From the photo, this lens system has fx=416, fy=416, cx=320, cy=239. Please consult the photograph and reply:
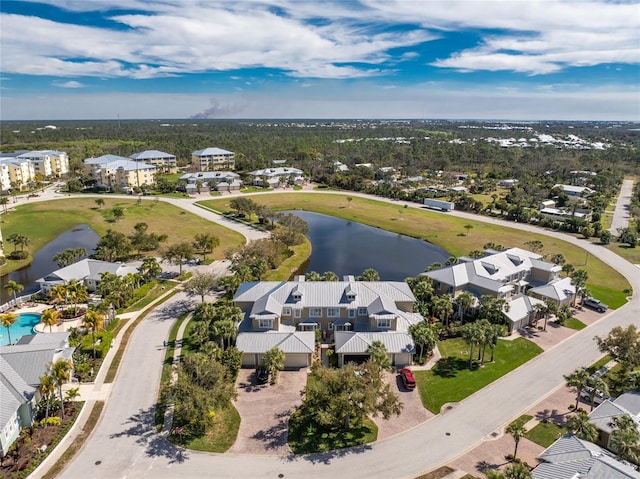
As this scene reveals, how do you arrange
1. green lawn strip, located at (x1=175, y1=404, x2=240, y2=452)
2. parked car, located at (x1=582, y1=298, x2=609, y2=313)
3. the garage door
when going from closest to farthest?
green lawn strip, located at (x1=175, y1=404, x2=240, y2=452) < the garage door < parked car, located at (x1=582, y1=298, x2=609, y2=313)

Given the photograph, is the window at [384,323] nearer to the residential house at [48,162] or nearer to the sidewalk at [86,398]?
the sidewalk at [86,398]

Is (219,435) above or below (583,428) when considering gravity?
below

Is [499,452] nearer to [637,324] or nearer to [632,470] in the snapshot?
[632,470]

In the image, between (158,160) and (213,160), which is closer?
(158,160)

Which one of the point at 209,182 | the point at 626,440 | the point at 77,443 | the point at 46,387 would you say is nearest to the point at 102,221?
the point at 209,182

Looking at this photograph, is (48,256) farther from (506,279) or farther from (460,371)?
(506,279)

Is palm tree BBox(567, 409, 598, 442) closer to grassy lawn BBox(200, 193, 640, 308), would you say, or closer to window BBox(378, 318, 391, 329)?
window BBox(378, 318, 391, 329)

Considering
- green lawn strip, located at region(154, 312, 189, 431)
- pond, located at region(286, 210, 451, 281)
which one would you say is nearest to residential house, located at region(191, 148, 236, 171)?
pond, located at region(286, 210, 451, 281)

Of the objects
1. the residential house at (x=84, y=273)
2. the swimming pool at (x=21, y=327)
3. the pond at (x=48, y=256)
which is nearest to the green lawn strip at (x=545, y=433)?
the swimming pool at (x=21, y=327)
